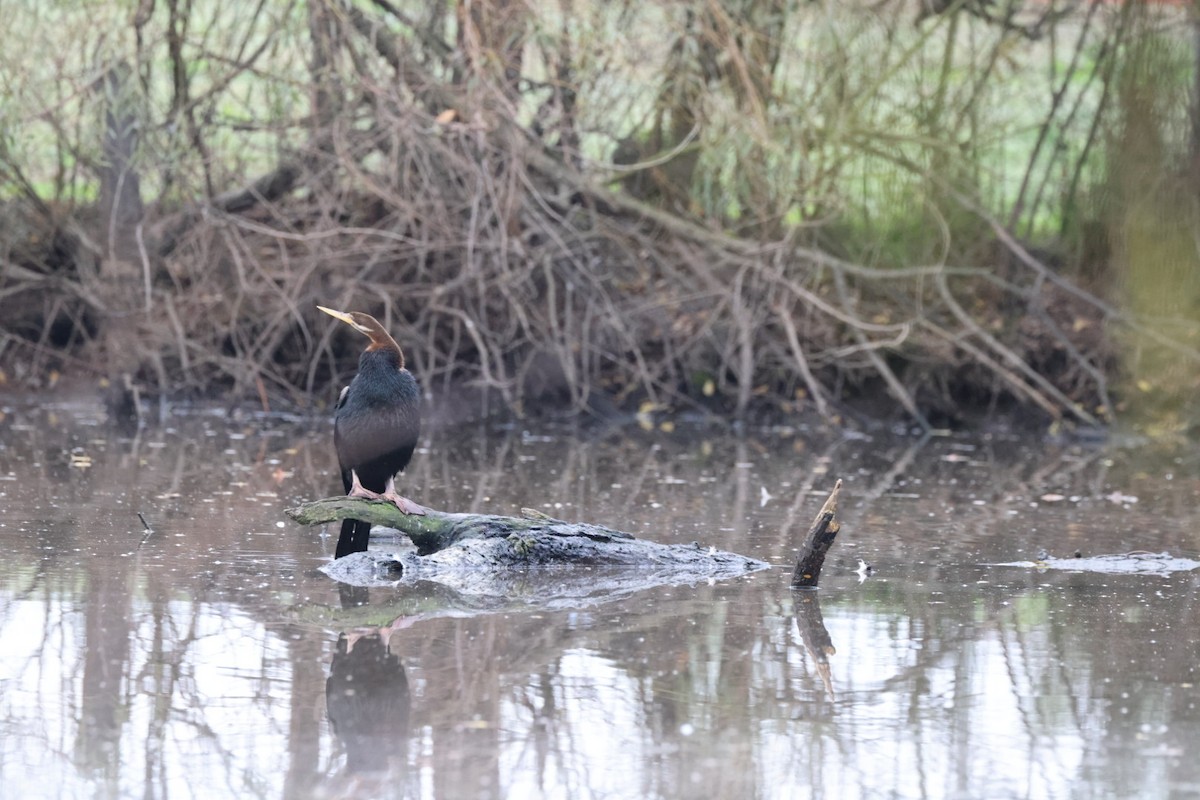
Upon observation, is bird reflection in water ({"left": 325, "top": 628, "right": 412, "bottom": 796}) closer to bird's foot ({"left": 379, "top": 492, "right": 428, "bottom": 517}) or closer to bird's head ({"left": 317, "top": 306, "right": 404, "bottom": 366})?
bird's foot ({"left": 379, "top": 492, "right": 428, "bottom": 517})

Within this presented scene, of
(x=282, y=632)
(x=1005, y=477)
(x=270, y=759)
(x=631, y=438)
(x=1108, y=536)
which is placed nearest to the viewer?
(x=270, y=759)

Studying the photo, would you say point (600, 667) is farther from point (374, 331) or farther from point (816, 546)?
point (374, 331)

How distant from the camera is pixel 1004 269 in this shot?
11906 mm

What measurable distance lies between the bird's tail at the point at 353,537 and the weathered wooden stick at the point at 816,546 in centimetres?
147

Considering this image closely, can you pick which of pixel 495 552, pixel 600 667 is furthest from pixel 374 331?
pixel 600 667

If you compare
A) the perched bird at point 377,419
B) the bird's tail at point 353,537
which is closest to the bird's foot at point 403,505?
the perched bird at point 377,419

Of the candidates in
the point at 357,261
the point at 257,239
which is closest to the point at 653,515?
the point at 357,261

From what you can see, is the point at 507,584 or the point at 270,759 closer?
the point at 270,759

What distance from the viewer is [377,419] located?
5.61 meters

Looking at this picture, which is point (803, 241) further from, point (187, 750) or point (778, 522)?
point (187, 750)

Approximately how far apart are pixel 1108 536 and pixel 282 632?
3590 mm

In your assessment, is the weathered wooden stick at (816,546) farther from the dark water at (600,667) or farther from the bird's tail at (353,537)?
the bird's tail at (353,537)

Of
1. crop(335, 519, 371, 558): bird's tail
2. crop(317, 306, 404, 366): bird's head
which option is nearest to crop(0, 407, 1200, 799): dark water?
crop(335, 519, 371, 558): bird's tail

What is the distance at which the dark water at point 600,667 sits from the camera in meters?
3.23
